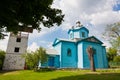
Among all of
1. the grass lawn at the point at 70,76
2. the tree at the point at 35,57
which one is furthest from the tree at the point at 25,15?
the tree at the point at 35,57

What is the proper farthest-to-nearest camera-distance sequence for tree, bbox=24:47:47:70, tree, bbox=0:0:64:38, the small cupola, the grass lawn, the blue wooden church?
the small cupola
the blue wooden church
tree, bbox=24:47:47:70
the grass lawn
tree, bbox=0:0:64:38

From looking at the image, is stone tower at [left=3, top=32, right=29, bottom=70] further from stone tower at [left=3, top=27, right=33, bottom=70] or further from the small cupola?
the small cupola

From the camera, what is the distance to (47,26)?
11.5m

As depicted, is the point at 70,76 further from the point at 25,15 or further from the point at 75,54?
the point at 75,54

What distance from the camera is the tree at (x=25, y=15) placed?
858 centimetres

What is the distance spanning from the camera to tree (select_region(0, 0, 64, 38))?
858cm

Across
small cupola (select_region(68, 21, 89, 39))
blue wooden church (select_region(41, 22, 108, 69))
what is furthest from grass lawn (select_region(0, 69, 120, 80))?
small cupola (select_region(68, 21, 89, 39))

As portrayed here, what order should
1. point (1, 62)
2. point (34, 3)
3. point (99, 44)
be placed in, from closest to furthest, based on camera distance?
point (34, 3)
point (1, 62)
point (99, 44)

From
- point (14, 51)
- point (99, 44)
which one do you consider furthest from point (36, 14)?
point (99, 44)

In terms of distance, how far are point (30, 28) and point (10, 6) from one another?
2.96 meters

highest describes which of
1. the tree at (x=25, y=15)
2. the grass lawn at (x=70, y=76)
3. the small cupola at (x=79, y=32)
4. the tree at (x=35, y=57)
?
the small cupola at (x=79, y=32)

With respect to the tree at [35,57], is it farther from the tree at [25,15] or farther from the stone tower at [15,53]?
the tree at [25,15]

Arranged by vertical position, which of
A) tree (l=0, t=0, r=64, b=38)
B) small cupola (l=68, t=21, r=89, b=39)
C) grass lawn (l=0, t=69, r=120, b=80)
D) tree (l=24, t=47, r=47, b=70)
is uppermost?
small cupola (l=68, t=21, r=89, b=39)

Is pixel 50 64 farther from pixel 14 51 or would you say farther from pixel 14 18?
pixel 14 18
